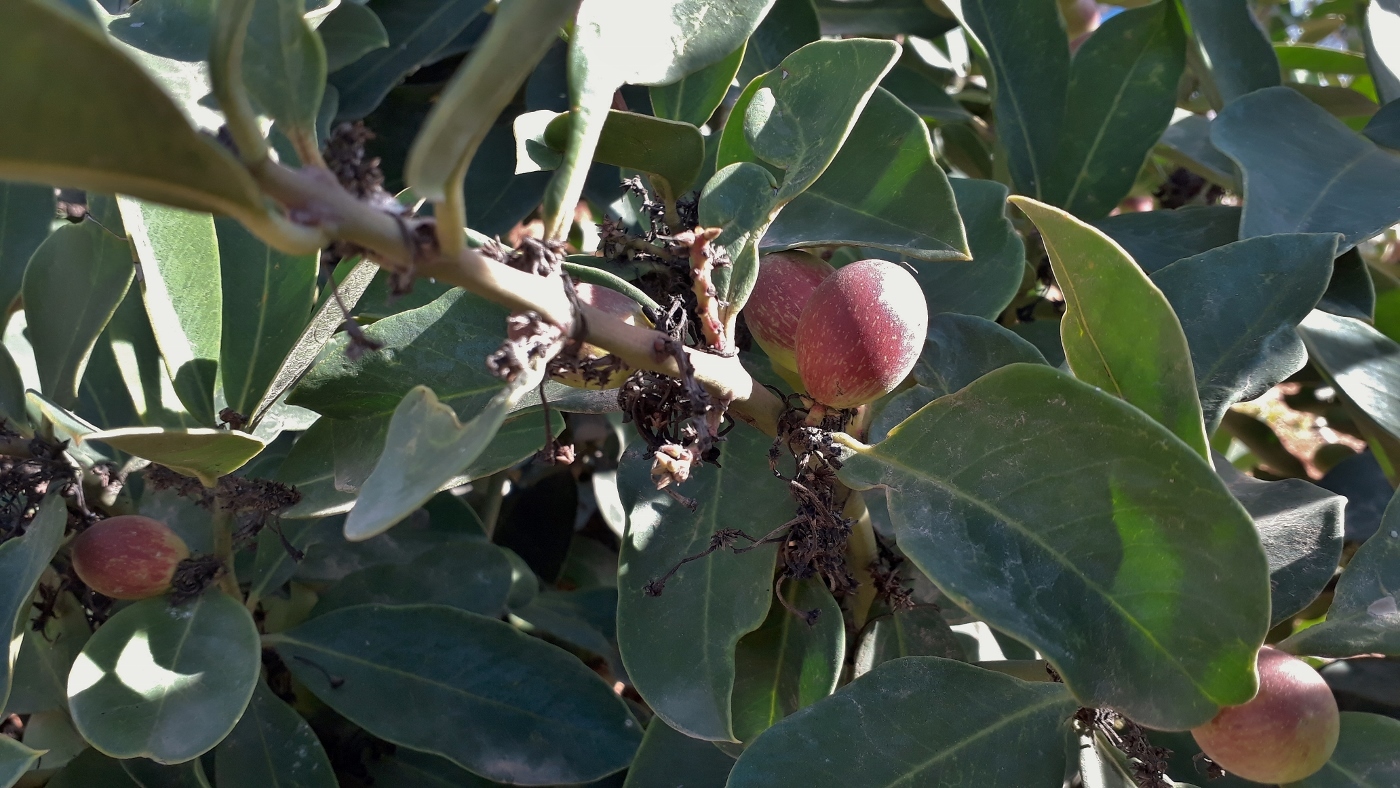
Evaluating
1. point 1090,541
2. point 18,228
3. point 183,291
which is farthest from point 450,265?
point 18,228

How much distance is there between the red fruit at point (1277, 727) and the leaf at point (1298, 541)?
70 mm

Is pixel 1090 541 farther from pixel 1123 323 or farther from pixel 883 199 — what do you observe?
pixel 883 199

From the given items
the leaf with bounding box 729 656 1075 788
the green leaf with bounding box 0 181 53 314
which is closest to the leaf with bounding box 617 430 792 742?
the leaf with bounding box 729 656 1075 788

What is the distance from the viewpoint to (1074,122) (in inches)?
41.4

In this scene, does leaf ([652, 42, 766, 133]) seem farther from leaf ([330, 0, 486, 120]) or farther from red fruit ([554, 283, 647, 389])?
leaf ([330, 0, 486, 120])

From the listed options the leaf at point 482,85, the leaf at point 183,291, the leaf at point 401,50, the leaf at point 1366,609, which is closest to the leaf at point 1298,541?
the leaf at point 1366,609

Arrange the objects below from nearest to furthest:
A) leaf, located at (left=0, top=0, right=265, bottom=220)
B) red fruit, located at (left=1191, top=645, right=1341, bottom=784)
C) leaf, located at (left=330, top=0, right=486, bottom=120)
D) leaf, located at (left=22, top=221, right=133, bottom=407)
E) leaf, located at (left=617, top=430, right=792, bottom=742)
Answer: leaf, located at (left=0, top=0, right=265, bottom=220) < red fruit, located at (left=1191, top=645, right=1341, bottom=784) < leaf, located at (left=617, top=430, right=792, bottom=742) < leaf, located at (left=22, top=221, right=133, bottom=407) < leaf, located at (left=330, top=0, right=486, bottom=120)

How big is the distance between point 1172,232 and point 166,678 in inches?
39.1

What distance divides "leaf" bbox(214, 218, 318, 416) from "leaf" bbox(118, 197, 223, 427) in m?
0.03

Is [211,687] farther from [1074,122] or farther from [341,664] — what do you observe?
[1074,122]

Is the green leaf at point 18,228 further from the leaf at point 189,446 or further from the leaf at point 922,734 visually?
the leaf at point 922,734

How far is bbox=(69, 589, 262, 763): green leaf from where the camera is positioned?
2.17 feet

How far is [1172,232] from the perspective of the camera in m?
0.97

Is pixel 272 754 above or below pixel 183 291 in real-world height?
below
